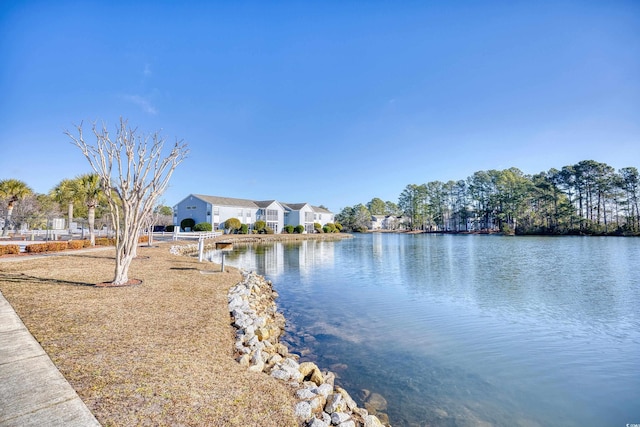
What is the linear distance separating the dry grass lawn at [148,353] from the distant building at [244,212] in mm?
39180

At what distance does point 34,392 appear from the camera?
3.38 metres

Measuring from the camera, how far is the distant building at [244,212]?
47.9 meters

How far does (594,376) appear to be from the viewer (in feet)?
20.3

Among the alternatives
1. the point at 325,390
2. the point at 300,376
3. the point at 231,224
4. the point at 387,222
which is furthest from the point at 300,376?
the point at 387,222

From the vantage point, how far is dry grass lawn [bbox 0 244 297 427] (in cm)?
342

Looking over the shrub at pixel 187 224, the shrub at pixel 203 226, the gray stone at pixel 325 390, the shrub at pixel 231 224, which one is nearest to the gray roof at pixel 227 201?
the shrub at pixel 231 224

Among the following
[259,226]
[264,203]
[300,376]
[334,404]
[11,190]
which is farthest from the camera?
[264,203]

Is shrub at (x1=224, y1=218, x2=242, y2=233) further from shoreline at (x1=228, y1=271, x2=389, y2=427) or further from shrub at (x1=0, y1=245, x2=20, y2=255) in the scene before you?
shoreline at (x1=228, y1=271, x2=389, y2=427)

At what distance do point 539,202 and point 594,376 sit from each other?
68.8 metres

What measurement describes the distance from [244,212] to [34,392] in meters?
51.0

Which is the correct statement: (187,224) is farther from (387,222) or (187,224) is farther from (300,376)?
(387,222)

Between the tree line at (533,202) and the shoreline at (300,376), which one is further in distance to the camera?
the tree line at (533,202)

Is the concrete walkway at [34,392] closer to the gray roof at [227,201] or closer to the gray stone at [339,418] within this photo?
the gray stone at [339,418]

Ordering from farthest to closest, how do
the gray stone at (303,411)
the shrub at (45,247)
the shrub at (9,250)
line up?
1. the shrub at (45,247)
2. the shrub at (9,250)
3. the gray stone at (303,411)
